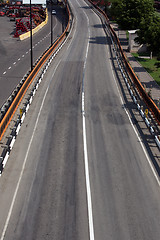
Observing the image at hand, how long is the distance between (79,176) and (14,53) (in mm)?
50348

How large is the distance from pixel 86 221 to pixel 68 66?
38.5 m

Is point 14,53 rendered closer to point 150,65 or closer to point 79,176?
point 150,65

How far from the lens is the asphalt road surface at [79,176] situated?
18.2 m

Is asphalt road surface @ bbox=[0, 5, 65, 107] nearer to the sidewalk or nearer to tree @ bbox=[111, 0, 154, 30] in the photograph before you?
the sidewalk

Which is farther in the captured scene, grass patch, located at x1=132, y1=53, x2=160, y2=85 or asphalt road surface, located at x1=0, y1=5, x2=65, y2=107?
grass patch, located at x1=132, y1=53, x2=160, y2=85

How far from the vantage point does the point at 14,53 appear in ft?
226

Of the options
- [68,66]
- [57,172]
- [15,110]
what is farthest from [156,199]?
[68,66]

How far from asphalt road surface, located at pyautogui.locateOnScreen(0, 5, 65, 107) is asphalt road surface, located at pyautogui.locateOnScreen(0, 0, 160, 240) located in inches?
296

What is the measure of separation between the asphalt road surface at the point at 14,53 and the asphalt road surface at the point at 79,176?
751 centimetres

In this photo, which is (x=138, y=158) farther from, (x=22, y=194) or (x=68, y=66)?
(x=68, y=66)

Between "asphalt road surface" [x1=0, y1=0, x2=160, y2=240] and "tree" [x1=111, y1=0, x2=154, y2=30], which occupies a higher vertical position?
"tree" [x1=111, y1=0, x2=154, y2=30]

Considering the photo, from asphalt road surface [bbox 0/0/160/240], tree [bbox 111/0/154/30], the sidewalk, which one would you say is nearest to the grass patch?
the sidewalk

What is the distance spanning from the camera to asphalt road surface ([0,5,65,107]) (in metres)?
46.7

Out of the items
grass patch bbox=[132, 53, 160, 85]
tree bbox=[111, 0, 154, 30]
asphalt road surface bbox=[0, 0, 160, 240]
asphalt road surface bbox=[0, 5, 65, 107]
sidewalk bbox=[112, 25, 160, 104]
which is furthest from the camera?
tree bbox=[111, 0, 154, 30]
